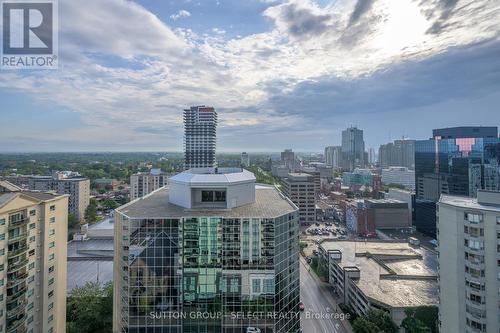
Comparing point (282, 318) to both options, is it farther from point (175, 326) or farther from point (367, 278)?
point (367, 278)

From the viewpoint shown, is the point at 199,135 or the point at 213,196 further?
the point at 199,135

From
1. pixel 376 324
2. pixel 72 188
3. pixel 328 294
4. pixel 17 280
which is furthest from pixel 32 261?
pixel 72 188

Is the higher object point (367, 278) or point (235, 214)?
point (235, 214)

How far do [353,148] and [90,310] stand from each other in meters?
170

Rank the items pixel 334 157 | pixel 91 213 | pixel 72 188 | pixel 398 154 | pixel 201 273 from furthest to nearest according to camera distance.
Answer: pixel 334 157 < pixel 398 154 < pixel 91 213 < pixel 72 188 < pixel 201 273

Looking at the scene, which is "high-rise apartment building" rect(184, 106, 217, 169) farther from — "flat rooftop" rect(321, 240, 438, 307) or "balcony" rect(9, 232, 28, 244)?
"balcony" rect(9, 232, 28, 244)

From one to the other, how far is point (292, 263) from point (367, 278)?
14.0 metres

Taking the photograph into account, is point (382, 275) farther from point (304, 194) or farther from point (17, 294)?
point (304, 194)

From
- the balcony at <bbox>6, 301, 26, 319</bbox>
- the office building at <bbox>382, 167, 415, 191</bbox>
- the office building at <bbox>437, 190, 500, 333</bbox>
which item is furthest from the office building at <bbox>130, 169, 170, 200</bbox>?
the office building at <bbox>382, 167, 415, 191</bbox>

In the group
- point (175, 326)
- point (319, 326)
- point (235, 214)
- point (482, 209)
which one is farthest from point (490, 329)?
point (175, 326)

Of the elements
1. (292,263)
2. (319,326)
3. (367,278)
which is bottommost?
(319,326)

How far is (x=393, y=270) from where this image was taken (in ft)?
90.0

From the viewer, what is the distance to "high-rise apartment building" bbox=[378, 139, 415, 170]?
5399 inches

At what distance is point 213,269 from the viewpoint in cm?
1478
